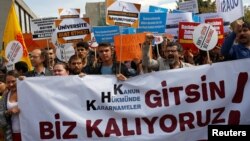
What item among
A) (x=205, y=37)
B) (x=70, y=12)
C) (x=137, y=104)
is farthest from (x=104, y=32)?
(x=137, y=104)

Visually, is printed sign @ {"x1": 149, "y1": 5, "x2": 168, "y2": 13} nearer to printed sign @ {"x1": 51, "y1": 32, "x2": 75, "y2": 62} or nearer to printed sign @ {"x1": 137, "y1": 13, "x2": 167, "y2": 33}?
printed sign @ {"x1": 137, "y1": 13, "x2": 167, "y2": 33}

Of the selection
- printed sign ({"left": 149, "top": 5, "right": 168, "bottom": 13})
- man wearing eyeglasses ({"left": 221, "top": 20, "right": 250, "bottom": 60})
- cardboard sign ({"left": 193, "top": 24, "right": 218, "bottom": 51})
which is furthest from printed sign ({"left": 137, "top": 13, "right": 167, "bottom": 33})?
man wearing eyeglasses ({"left": 221, "top": 20, "right": 250, "bottom": 60})

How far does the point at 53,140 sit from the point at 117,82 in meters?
1.01

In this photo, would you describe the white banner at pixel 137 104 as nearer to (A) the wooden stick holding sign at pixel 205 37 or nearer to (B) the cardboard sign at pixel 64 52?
(A) the wooden stick holding sign at pixel 205 37

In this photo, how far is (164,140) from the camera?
562cm

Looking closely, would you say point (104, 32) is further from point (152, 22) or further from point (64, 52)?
point (152, 22)

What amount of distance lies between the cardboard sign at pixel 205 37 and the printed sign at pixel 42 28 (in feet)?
13.7

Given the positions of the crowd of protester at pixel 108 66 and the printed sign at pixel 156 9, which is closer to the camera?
the crowd of protester at pixel 108 66

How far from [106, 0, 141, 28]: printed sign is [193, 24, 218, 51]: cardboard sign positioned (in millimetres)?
1012

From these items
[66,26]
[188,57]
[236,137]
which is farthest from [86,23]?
[236,137]

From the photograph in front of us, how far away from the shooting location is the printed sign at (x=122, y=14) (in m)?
6.70

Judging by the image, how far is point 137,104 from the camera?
578 cm

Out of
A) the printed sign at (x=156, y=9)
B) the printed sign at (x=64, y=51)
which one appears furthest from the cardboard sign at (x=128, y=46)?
the printed sign at (x=156, y=9)

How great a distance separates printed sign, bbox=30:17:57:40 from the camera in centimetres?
954
